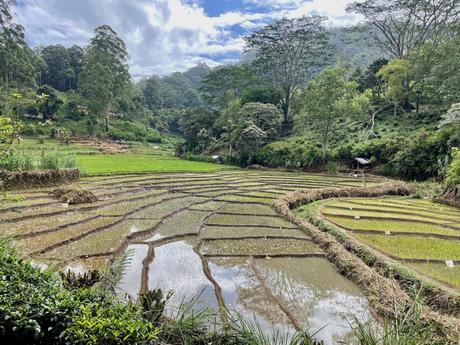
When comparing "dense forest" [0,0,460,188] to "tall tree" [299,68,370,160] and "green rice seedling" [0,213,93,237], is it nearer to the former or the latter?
"tall tree" [299,68,370,160]

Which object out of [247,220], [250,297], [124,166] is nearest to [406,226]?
[247,220]

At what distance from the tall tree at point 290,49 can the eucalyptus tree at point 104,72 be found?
2039cm

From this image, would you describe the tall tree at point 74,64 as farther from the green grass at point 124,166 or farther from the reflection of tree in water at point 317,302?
the reflection of tree in water at point 317,302

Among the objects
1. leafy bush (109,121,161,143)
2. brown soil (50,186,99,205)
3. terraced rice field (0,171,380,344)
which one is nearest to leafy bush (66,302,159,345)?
terraced rice field (0,171,380,344)

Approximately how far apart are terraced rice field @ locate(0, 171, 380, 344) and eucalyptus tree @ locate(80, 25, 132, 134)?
109 ft

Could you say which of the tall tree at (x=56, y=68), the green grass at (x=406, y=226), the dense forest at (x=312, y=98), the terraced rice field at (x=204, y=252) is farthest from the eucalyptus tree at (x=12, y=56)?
the green grass at (x=406, y=226)

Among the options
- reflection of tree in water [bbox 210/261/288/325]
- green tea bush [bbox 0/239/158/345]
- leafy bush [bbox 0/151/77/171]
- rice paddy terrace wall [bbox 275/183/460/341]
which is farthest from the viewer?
leafy bush [bbox 0/151/77/171]

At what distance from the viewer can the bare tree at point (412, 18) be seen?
31.5 m

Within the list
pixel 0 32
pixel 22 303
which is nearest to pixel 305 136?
pixel 22 303

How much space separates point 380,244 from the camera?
A: 805cm

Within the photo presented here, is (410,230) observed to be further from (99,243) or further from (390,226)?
(99,243)

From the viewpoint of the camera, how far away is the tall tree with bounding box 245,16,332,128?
38.0 m

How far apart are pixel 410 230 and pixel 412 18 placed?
34.9 meters

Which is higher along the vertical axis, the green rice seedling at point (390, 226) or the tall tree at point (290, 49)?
the tall tree at point (290, 49)
